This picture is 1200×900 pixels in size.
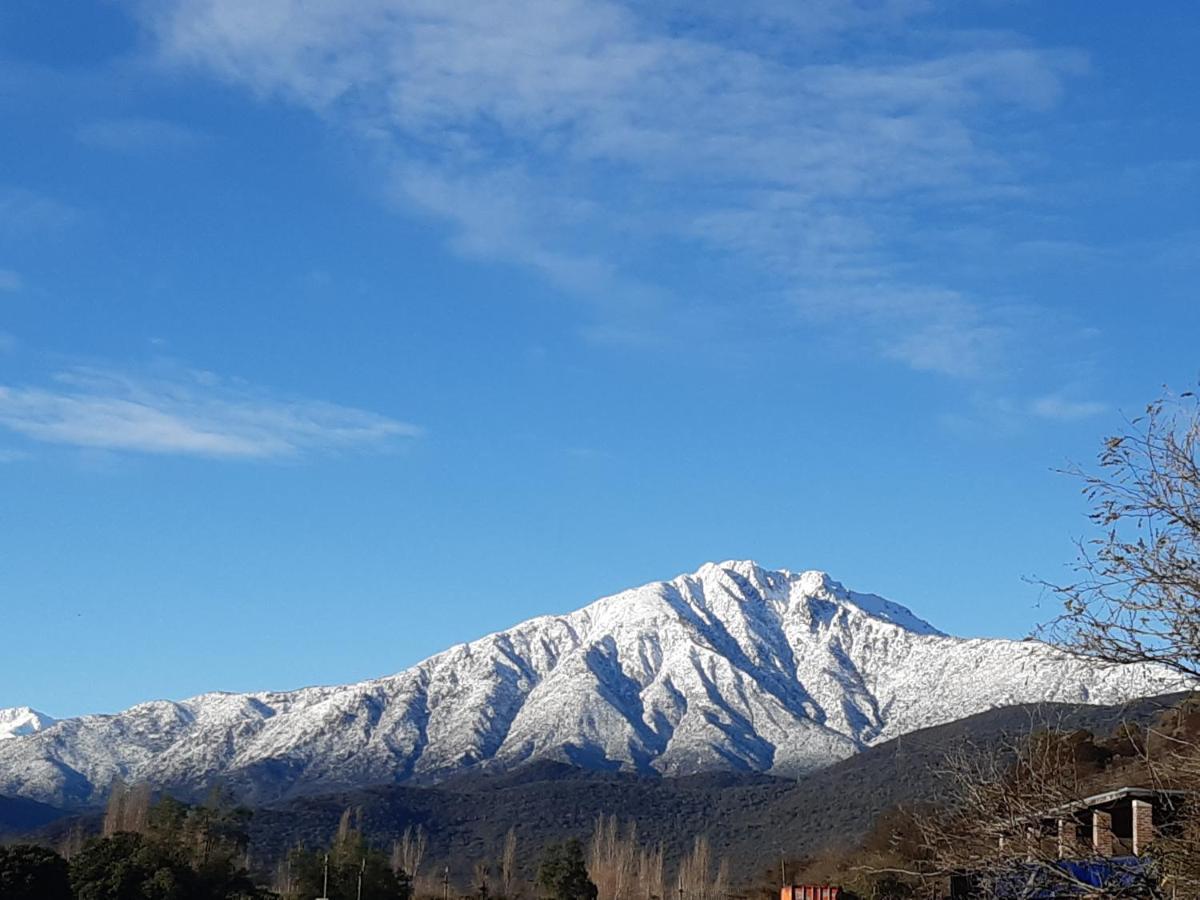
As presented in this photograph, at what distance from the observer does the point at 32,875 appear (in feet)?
179

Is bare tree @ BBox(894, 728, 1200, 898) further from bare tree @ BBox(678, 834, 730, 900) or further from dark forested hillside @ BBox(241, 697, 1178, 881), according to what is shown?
dark forested hillside @ BBox(241, 697, 1178, 881)

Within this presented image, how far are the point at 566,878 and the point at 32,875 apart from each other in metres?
32.5

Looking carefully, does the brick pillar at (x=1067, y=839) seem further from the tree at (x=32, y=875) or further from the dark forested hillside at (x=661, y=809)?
the dark forested hillside at (x=661, y=809)

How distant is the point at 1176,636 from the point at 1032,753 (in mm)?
1792

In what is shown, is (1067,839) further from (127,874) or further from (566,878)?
(566,878)

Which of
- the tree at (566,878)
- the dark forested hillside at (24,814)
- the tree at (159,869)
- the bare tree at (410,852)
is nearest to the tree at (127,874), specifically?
the tree at (159,869)

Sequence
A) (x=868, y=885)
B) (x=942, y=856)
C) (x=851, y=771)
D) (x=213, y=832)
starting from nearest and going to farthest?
1. (x=942, y=856)
2. (x=868, y=885)
3. (x=213, y=832)
4. (x=851, y=771)

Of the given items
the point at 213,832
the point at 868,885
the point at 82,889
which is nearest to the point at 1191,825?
the point at 868,885

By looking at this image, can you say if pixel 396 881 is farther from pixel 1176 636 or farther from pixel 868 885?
pixel 1176 636

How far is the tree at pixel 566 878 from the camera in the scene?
3137 inches

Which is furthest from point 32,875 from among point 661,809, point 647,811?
point 661,809

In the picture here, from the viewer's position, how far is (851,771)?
5162 inches

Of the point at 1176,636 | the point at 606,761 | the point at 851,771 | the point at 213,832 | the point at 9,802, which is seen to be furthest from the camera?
the point at 606,761

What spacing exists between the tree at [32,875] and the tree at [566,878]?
2969cm
